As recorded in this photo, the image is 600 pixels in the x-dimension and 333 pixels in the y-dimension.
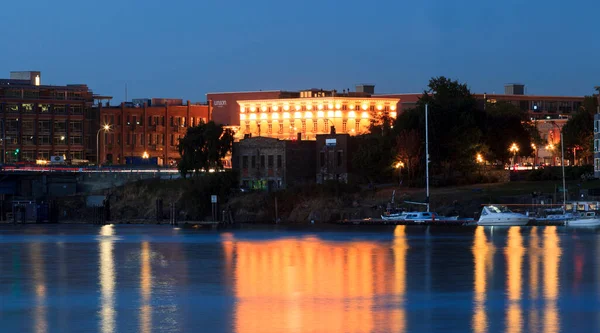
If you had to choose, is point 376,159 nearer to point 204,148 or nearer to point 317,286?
point 204,148

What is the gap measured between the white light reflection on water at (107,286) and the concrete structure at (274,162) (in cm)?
6100

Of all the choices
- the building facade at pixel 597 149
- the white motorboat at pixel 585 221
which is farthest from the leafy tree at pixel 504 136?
the white motorboat at pixel 585 221

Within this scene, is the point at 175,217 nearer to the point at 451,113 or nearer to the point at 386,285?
the point at 451,113

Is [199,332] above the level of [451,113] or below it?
below

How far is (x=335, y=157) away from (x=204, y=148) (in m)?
20.9

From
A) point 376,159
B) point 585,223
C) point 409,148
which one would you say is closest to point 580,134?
point 376,159

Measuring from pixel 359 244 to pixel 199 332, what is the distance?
46.2 meters

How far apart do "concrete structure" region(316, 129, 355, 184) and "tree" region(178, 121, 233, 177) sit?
1541 centimetres

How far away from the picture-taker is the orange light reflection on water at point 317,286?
42188 mm

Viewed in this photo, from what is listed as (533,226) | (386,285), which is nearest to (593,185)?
(533,226)

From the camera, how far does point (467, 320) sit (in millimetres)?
42531

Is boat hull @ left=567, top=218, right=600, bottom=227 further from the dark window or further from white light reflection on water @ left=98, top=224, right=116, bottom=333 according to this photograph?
the dark window

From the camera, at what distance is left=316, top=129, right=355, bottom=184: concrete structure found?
15050 centimetres

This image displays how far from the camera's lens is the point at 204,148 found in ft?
529
